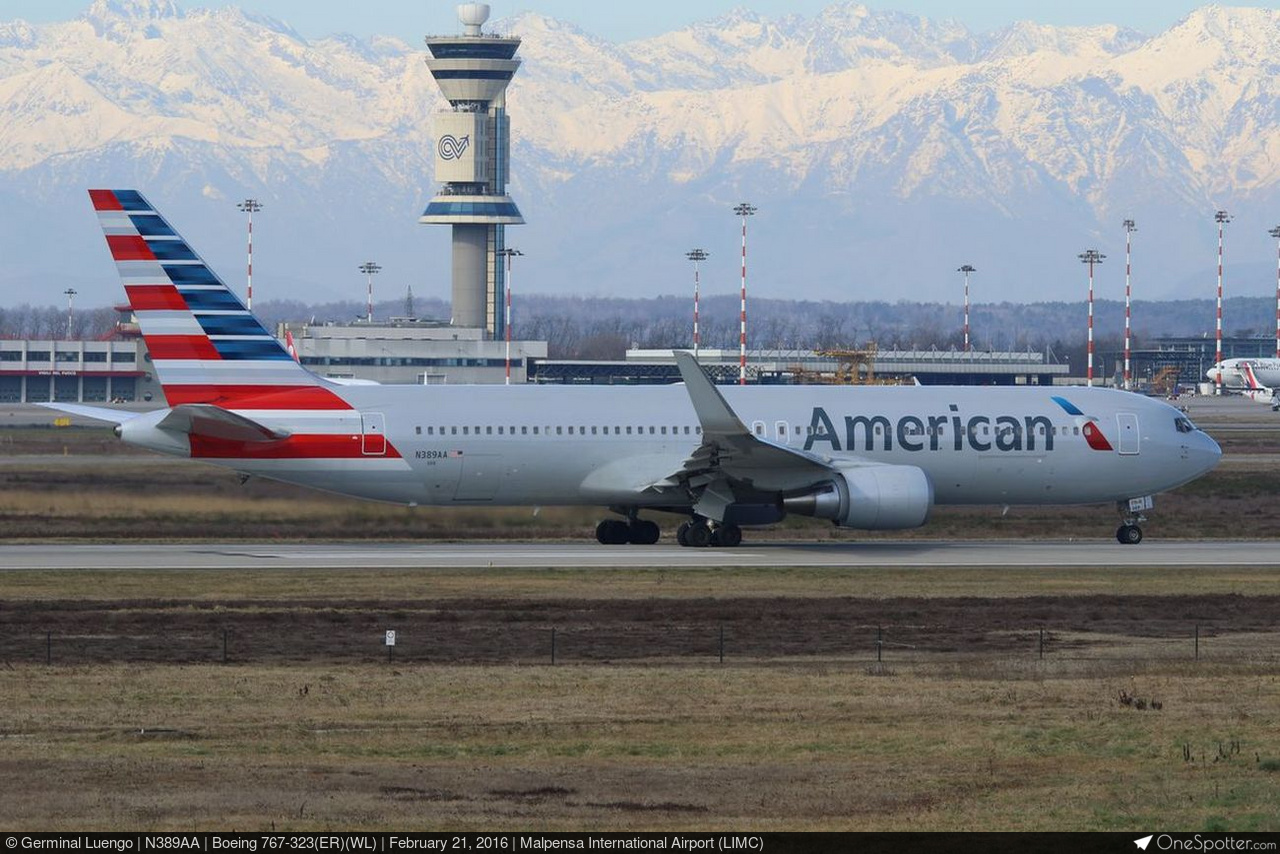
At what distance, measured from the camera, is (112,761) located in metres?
16.7

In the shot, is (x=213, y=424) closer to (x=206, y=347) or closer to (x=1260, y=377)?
(x=206, y=347)

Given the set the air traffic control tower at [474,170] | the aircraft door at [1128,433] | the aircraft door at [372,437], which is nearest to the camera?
the aircraft door at [372,437]

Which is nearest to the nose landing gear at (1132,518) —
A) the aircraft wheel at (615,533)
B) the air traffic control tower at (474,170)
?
the aircraft wheel at (615,533)

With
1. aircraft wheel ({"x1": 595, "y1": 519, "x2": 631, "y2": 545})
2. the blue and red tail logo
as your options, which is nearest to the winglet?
aircraft wheel ({"x1": 595, "y1": 519, "x2": 631, "y2": 545})

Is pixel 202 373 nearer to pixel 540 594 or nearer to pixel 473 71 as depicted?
pixel 540 594

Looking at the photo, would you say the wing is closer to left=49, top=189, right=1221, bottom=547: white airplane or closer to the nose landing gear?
left=49, top=189, right=1221, bottom=547: white airplane

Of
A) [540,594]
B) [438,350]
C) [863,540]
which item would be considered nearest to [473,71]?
[438,350]

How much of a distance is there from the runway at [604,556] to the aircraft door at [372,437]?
207 cm

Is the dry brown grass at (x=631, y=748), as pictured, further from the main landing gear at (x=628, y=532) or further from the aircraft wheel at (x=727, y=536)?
the main landing gear at (x=628, y=532)

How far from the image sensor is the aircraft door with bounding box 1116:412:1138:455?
4278cm

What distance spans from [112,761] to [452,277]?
16837 cm
